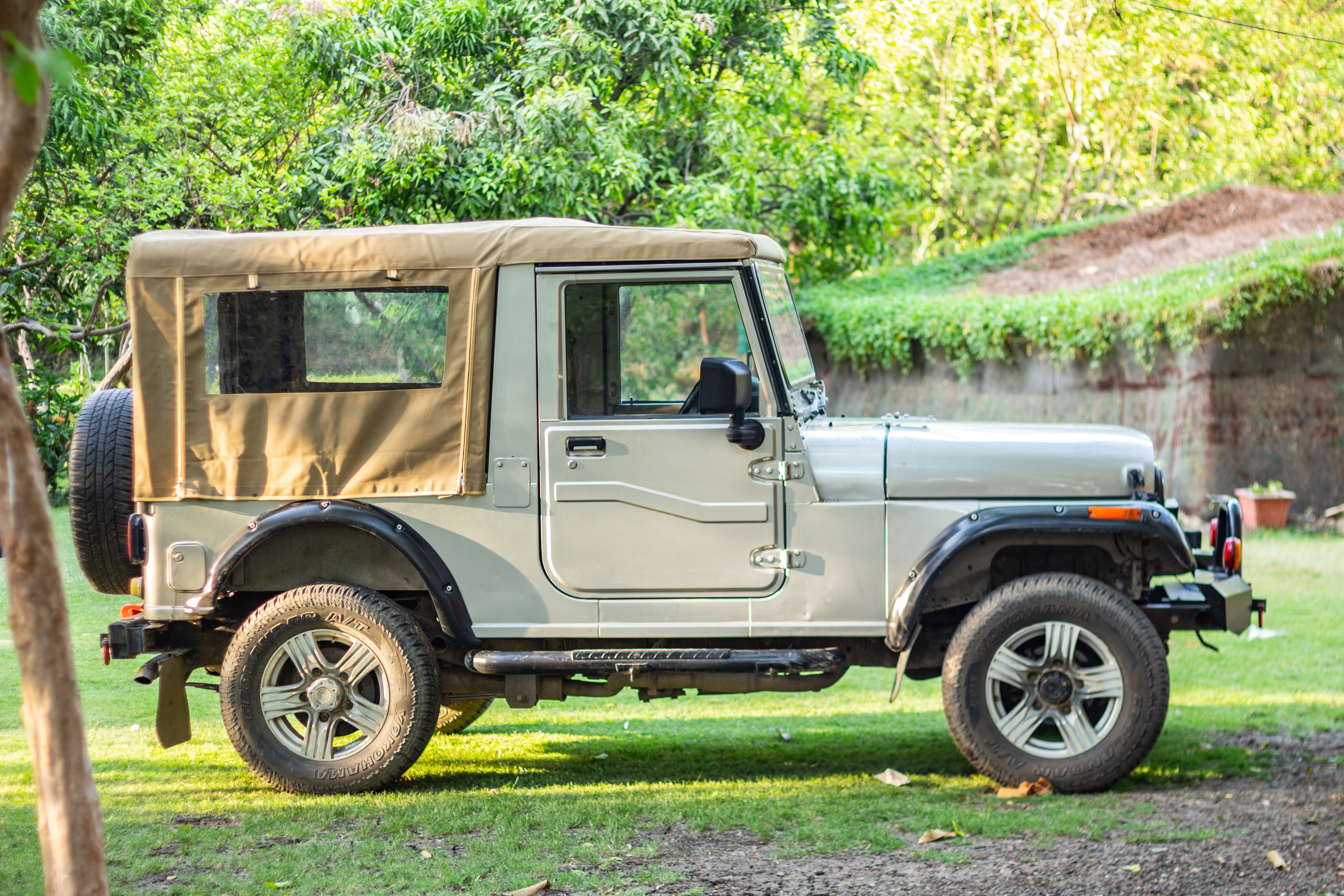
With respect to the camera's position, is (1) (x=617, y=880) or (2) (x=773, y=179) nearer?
(1) (x=617, y=880)

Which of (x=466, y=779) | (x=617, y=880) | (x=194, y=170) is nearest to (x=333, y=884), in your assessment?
(x=617, y=880)

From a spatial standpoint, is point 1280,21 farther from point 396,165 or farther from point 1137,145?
point 396,165

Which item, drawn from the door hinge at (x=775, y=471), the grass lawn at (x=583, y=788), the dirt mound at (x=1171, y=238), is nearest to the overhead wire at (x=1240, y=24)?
the dirt mound at (x=1171, y=238)

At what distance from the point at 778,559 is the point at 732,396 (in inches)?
29.2

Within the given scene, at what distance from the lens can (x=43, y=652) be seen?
2684 mm

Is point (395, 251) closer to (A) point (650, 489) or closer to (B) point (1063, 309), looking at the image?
(A) point (650, 489)

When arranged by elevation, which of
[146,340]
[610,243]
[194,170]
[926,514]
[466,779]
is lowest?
[466,779]

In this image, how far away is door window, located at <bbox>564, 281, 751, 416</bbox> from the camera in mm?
5277

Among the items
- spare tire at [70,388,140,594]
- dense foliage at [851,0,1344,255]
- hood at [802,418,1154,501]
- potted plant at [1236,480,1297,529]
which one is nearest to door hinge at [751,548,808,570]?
hood at [802,418,1154,501]

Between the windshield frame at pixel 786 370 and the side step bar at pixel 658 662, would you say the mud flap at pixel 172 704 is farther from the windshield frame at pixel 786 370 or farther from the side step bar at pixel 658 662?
the windshield frame at pixel 786 370

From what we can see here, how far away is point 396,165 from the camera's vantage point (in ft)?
34.0

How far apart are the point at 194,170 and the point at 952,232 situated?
21.2 m

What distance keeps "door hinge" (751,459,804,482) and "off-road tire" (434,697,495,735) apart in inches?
84.5

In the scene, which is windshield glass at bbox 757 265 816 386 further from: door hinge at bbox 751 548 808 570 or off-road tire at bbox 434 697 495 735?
off-road tire at bbox 434 697 495 735
